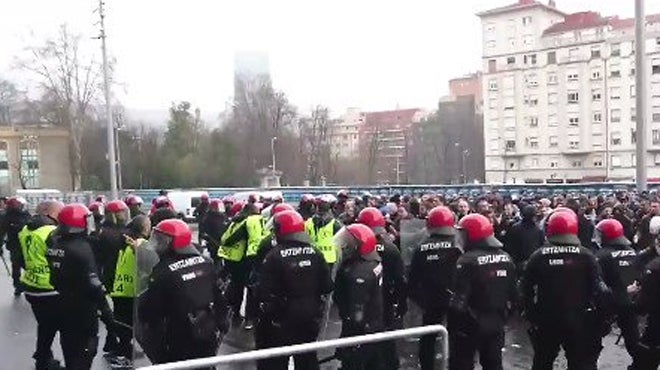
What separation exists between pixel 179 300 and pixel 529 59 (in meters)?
82.7

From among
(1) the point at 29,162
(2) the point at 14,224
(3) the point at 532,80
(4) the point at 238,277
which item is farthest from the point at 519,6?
(4) the point at 238,277

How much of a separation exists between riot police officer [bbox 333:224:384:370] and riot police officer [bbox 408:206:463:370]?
879 millimetres

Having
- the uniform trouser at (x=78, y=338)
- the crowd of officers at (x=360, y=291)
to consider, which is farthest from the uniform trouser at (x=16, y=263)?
the uniform trouser at (x=78, y=338)

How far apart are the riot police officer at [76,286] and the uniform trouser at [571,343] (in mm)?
4063

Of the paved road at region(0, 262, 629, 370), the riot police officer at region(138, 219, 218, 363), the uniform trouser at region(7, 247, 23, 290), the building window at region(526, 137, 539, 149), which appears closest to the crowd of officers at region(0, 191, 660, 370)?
the riot police officer at region(138, 219, 218, 363)

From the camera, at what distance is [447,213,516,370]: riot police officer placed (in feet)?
21.3

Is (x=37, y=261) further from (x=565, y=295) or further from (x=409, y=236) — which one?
(x=565, y=295)

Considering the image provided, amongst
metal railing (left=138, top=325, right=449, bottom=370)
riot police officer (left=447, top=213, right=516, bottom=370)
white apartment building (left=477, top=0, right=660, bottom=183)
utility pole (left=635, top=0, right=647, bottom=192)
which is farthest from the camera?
white apartment building (left=477, top=0, right=660, bottom=183)

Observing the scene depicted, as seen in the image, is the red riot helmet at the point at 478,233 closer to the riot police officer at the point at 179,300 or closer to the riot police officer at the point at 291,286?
the riot police officer at the point at 291,286

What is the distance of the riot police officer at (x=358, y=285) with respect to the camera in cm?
679

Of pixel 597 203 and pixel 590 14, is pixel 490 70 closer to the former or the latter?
pixel 590 14

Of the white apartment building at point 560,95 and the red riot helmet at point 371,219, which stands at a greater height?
the white apartment building at point 560,95

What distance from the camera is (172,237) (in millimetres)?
5871

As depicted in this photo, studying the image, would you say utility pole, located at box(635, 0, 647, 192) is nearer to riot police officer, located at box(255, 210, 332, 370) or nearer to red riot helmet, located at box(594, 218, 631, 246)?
red riot helmet, located at box(594, 218, 631, 246)
